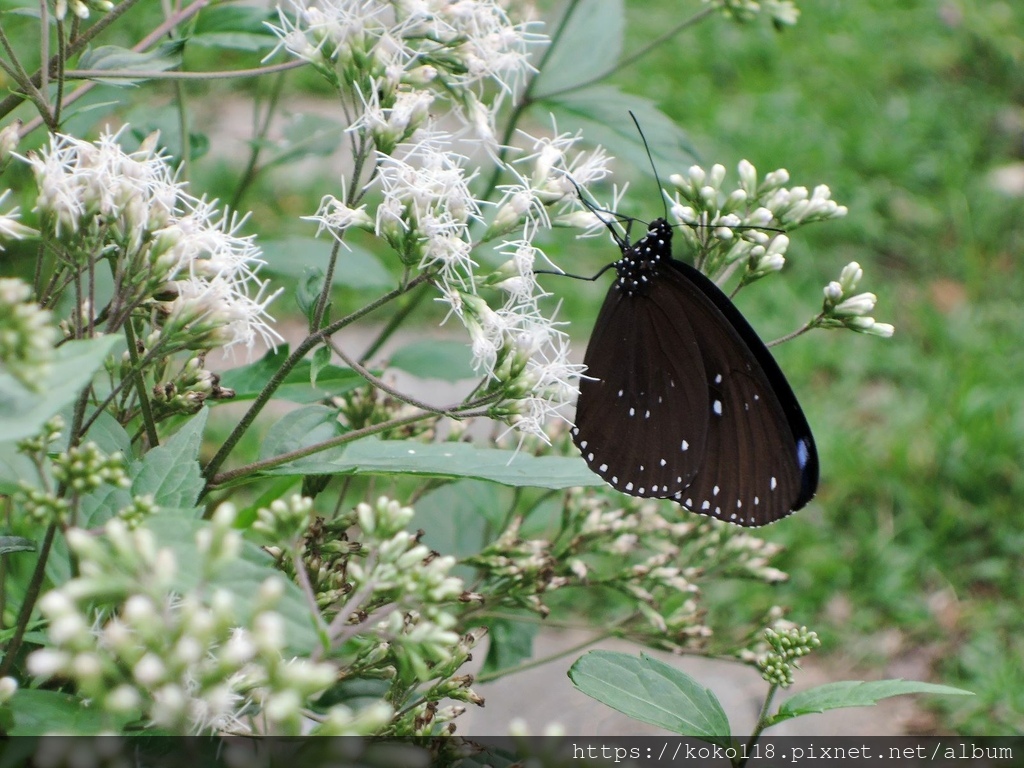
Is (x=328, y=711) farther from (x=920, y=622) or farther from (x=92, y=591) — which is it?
(x=920, y=622)

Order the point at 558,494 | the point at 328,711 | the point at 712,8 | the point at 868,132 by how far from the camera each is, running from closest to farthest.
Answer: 1. the point at 328,711
2. the point at 712,8
3. the point at 558,494
4. the point at 868,132

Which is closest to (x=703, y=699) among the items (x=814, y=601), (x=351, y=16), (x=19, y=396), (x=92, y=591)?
(x=92, y=591)

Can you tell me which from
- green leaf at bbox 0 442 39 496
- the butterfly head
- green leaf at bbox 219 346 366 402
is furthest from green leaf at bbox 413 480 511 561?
green leaf at bbox 0 442 39 496

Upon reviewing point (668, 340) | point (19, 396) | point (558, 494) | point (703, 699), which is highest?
point (19, 396)

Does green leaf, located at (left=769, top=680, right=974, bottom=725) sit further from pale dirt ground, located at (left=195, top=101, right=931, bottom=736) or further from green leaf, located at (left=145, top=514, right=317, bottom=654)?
pale dirt ground, located at (left=195, top=101, right=931, bottom=736)

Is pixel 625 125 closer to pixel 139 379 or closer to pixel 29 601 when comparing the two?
pixel 139 379

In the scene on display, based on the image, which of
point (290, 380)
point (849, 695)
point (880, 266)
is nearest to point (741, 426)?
point (849, 695)
